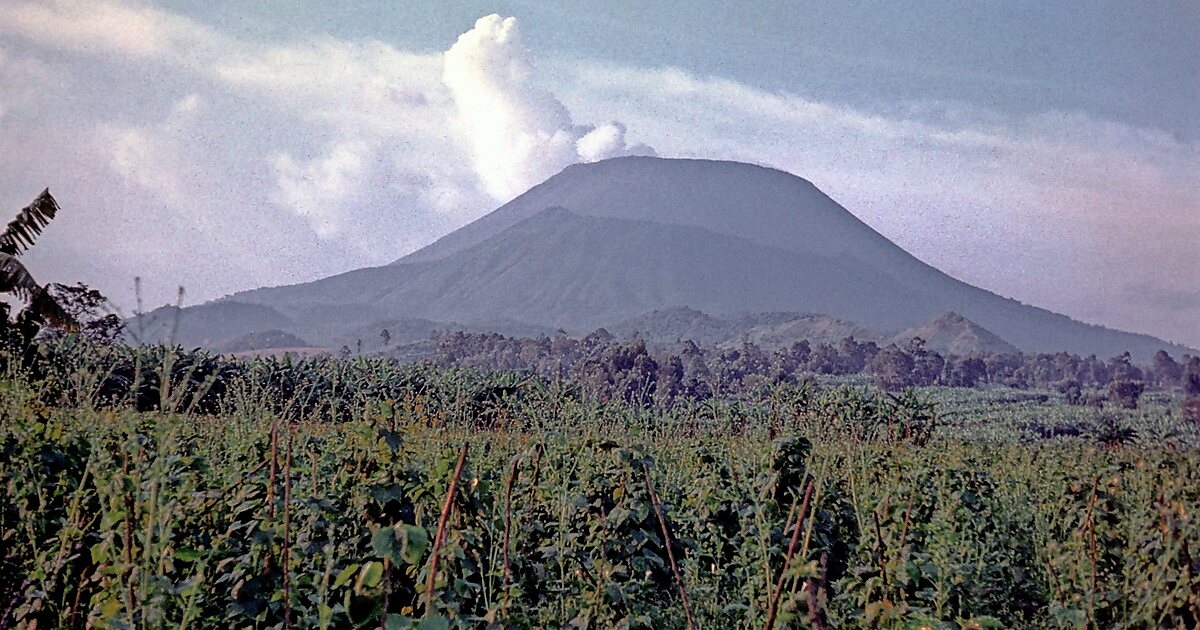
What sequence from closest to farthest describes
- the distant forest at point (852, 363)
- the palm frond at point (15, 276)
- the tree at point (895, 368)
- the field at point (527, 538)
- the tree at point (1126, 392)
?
the field at point (527, 538), the palm frond at point (15, 276), the tree at point (1126, 392), the tree at point (895, 368), the distant forest at point (852, 363)

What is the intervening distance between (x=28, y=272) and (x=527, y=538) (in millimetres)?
15366

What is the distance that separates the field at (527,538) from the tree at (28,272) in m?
10.3

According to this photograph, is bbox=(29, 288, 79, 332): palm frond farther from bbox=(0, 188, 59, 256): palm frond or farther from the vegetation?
the vegetation

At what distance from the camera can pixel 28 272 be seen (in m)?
16.1

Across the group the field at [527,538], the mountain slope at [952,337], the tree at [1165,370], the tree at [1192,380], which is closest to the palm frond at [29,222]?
the field at [527,538]

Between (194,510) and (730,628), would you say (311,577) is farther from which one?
(730,628)

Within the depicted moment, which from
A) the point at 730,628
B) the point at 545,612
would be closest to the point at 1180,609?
the point at 730,628

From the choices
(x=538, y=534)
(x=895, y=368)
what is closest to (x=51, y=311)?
(x=538, y=534)

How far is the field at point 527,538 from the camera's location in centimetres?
295

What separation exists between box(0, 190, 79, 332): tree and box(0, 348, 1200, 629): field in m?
10.3

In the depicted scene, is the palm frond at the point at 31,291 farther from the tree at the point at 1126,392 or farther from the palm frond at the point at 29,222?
the tree at the point at 1126,392

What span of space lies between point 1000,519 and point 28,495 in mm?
7065

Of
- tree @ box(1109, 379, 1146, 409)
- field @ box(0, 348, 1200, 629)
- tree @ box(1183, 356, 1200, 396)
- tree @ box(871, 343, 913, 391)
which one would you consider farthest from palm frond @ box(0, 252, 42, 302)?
tree @ box(871, 343, 913, 391)

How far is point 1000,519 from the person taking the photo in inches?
293
